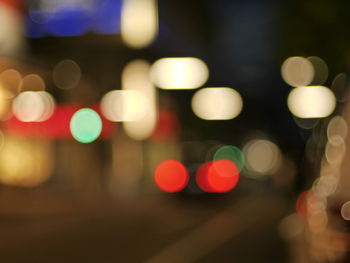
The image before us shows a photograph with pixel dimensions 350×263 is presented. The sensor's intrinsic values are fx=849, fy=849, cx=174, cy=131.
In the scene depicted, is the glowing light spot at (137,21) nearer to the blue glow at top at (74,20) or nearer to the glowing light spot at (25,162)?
the blue glow at top at (74,20)

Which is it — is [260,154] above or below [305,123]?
below

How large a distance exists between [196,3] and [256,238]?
85.4 ft

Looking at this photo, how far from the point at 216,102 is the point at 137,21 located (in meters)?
30.8

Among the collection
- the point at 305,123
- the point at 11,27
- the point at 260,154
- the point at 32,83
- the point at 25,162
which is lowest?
the point at 260,154

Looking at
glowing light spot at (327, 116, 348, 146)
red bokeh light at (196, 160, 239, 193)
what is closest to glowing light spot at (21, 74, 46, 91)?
red bokeh light at (196, 160, 239, 193)

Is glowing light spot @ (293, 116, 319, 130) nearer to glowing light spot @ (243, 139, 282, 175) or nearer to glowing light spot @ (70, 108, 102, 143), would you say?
glowing light spot @ (70, 108, 102, 143)

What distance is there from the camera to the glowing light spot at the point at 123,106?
3475cm

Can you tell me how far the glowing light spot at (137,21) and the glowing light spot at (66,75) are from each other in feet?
21.8

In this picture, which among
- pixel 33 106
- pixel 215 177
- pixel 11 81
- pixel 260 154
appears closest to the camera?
pixel 215 177

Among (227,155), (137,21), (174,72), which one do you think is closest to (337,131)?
(137,21)

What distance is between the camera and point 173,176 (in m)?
26.2

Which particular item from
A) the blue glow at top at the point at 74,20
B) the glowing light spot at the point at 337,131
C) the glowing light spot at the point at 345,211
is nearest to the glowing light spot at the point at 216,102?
the blue glow at top at the point at 74,20

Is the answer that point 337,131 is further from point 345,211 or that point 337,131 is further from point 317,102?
point 317,102

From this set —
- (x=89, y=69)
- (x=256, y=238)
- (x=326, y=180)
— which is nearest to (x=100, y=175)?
(x=89, y=69)
